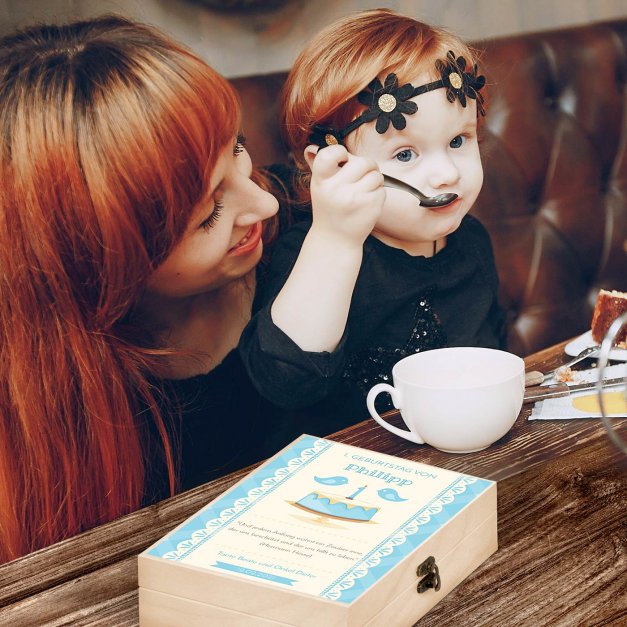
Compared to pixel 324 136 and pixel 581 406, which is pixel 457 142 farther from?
pixel 581 406

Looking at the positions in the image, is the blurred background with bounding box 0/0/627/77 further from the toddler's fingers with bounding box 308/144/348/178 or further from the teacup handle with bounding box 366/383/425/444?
the teacup handle with bounding box 366/383/425/444

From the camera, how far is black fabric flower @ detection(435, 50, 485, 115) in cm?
100

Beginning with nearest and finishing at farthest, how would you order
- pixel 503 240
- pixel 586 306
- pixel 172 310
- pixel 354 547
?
1. pixel 354 547
2. pixel 172 310
3. pixel 503 240
4. pixel 586 306

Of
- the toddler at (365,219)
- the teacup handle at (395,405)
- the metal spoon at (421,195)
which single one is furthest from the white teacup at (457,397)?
the metal spoon at (421,195)

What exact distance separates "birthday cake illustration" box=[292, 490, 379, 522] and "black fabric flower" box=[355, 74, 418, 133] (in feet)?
1.42

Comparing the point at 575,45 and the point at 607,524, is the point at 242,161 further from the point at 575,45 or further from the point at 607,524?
the point at 575,45

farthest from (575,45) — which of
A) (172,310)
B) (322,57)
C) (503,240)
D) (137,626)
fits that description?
(137,626)

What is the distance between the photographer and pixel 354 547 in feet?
2.23

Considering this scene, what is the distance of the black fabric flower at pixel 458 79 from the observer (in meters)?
1.00

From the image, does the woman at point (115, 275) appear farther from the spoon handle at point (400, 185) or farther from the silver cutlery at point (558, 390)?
the silver cutlery at point (558, 390)

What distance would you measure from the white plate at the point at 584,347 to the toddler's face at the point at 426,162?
208 millimetres

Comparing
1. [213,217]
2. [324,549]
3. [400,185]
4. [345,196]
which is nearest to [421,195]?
[400,185]

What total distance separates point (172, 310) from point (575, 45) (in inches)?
34.7

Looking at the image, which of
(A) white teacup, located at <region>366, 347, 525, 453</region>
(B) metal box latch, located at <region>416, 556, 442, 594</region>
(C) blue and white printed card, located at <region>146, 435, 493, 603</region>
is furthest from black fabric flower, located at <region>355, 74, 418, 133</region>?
(B) metal box latch, located at <region>416, 556, 442, 594</region>
